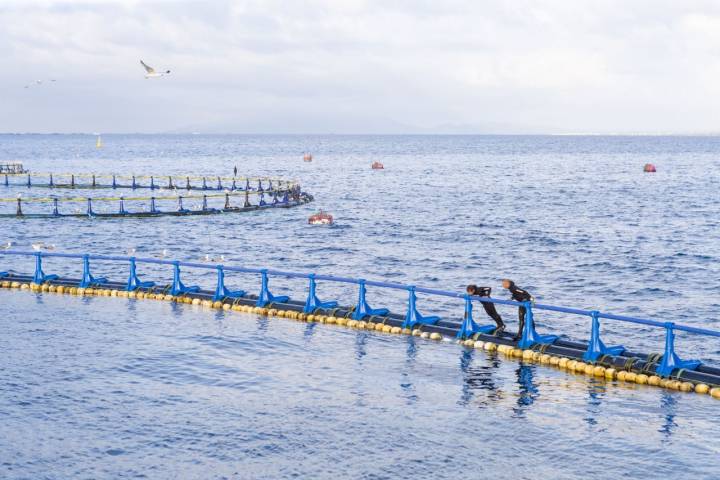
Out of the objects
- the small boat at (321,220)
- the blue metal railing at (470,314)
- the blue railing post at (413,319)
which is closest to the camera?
the blue metal railing at (470,314)

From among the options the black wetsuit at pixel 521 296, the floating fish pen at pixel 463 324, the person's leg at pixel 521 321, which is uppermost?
the black wetsuit at pixel 521 296

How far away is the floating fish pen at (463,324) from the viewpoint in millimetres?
24438

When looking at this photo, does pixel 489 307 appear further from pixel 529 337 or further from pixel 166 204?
pixel 166 204

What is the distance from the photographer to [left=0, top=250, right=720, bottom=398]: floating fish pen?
2444 cm

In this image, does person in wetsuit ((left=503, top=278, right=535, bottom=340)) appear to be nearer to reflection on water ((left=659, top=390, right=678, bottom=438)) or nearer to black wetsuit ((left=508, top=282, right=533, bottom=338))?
black wetsuit ((left=508, top=282, right=533, bottom=338))

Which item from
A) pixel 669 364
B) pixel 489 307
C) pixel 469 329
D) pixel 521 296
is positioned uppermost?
pixel 521 296

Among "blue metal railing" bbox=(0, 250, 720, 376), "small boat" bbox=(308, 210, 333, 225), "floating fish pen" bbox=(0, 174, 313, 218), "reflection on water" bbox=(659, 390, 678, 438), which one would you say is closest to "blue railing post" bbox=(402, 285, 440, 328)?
"blue metal railing" bbox=(0, 250, 720, 376)

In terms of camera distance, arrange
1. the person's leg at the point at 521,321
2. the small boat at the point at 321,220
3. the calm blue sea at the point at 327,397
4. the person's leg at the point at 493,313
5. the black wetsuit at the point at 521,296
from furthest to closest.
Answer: the small boat at the point at 321,220, the person's leg at the point at 493,313, the person's leg at the point at 521,321, the black wetsuit at the point at 521,296, the calm blue sea at the point at 327,397

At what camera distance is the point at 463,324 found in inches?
1167

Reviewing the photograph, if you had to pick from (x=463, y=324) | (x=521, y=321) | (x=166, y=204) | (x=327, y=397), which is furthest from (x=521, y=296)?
(x=166, y=204)

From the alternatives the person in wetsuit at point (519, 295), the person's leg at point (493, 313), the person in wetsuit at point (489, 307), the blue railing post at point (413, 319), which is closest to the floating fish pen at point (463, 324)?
the blue railing post at point (413, 319)

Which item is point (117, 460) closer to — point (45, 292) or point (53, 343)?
point (53, 343)

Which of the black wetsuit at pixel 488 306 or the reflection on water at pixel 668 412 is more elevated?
the black wetsuit at pixel 488 306

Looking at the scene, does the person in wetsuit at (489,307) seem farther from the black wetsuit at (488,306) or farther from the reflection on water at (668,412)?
the reflection on water at (668,412)
